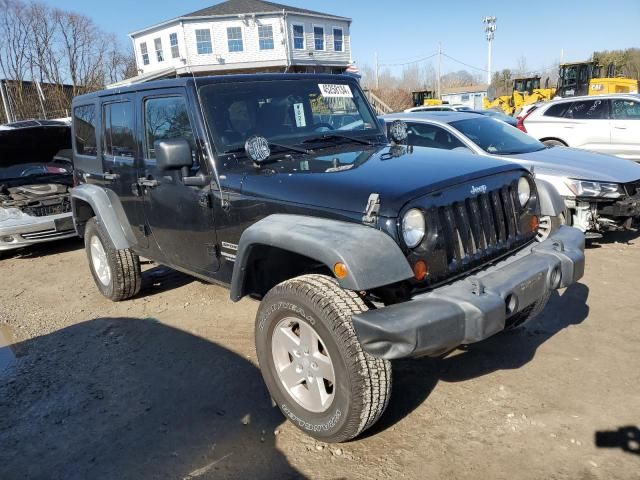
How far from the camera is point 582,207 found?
5805mm

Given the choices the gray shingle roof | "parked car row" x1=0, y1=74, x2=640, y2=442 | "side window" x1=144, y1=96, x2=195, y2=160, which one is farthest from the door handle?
the gray shingle roof

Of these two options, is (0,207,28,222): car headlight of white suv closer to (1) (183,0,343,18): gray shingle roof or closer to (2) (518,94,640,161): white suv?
(2) (518,94,640,161): white suv

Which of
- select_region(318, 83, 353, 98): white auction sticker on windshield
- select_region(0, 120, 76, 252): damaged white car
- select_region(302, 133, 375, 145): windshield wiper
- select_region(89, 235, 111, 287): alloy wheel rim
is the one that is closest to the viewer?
select_region(302, 133, 375, 145): windshield wiper

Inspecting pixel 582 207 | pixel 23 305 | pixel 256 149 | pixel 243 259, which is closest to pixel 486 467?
pixel 243 259

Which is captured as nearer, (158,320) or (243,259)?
(243,259)

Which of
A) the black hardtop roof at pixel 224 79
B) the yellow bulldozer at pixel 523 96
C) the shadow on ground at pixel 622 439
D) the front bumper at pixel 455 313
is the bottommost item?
the shadow on ground at pixel 622 439

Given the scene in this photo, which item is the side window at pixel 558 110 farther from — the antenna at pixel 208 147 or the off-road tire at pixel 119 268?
the antenna at pixel 208 147

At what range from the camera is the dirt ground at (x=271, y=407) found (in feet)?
8.92

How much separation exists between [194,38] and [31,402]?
3319 cm

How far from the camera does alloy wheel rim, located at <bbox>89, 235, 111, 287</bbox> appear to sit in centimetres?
536

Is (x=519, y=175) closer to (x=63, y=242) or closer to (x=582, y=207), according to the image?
(x=582, y=207)

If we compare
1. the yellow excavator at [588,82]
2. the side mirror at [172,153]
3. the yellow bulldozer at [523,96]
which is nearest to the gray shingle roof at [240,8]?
the yellow bulldozer at [523,96]

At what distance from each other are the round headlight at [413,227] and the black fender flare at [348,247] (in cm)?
12

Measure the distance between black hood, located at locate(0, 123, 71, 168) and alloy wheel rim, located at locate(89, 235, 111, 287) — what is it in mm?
3141
